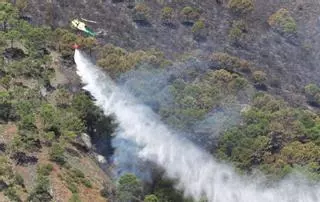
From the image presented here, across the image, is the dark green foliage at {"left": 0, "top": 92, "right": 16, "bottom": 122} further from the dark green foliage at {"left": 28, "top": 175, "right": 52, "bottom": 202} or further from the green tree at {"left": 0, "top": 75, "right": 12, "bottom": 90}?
the dark green foliage at {"left": 28, "top": 175, "right": 52, "bottom": 202}

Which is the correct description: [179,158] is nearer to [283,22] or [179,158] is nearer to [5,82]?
[5,82]

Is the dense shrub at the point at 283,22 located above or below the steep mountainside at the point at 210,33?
above

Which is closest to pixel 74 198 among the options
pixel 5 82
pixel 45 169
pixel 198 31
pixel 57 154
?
pixel 45 169

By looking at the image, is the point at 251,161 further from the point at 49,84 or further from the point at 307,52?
the point at 307,52

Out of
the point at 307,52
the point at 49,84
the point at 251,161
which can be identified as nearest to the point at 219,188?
the point at 251,161

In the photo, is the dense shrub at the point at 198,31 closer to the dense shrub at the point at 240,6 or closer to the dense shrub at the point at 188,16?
the dense shrub at the point at 188,16

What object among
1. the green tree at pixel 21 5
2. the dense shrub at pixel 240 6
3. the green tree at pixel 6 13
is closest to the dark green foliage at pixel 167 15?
the dense shrub at pixel 240 6
